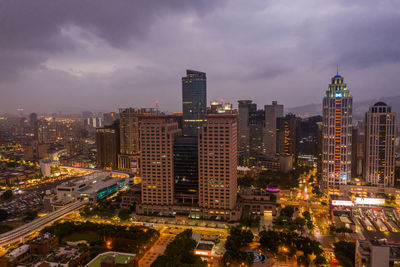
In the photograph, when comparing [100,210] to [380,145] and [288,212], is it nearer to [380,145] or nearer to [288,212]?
[288,212]

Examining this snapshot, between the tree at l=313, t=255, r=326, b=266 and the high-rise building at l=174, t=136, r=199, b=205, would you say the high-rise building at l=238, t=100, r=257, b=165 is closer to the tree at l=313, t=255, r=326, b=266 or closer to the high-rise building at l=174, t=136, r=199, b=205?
the high-rise building at l=174, t=136, r=199, b=205

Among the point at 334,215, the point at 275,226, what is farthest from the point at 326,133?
the point at 275,226

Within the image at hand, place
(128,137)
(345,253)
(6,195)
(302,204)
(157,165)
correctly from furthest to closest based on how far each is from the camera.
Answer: (128,137), (6,195), (302,204), (157,165), (345,253)

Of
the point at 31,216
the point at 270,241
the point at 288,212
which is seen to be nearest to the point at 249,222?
the point at 270,241

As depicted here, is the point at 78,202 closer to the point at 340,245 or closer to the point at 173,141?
the point at 173,141

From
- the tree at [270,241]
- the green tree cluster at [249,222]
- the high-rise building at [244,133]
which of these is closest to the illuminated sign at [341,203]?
the green tree cluster at [249,222]

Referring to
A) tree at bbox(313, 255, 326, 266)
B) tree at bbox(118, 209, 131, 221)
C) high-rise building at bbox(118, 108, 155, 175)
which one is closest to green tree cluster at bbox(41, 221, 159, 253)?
tree at bbox(118, 209, 131, 221)
